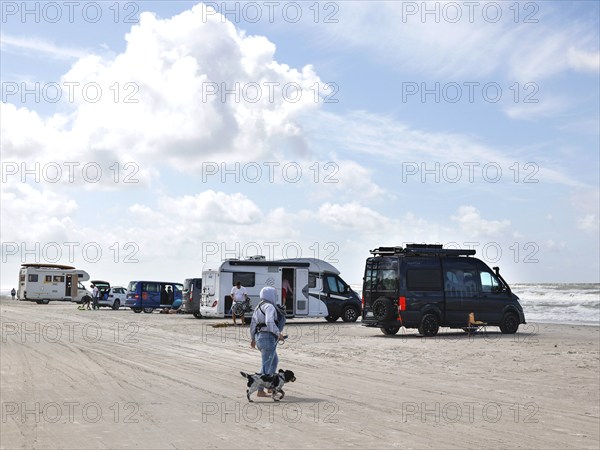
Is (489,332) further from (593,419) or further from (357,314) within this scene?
(593,419)

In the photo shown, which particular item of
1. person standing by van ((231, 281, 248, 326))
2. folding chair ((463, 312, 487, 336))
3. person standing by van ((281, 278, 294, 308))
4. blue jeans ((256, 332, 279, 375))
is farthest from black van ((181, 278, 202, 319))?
blue jeans ((256, 332, 279, 375))

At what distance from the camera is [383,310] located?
76.9ft

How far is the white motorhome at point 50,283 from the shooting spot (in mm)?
62625

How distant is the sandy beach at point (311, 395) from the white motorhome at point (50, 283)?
42.1m

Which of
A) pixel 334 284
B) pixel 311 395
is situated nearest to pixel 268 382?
pixel 311 395

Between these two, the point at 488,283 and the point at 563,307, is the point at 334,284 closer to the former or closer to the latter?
the point at 488,283

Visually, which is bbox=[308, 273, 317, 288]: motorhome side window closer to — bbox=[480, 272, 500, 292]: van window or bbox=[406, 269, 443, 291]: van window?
bbox=[406, 269, 443, 291]: van window

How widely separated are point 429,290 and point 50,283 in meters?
46.4

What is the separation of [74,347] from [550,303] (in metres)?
43.7

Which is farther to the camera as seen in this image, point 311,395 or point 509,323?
point 509,323

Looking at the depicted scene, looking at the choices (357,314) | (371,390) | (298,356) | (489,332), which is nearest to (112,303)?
(357,314)

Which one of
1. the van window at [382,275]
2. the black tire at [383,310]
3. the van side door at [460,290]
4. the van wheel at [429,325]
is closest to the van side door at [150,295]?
the van window at [382,275]

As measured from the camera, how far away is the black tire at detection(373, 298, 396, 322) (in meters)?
23.3

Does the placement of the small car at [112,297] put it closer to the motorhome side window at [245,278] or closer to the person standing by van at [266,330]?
the motorhome side window at [245,278]
